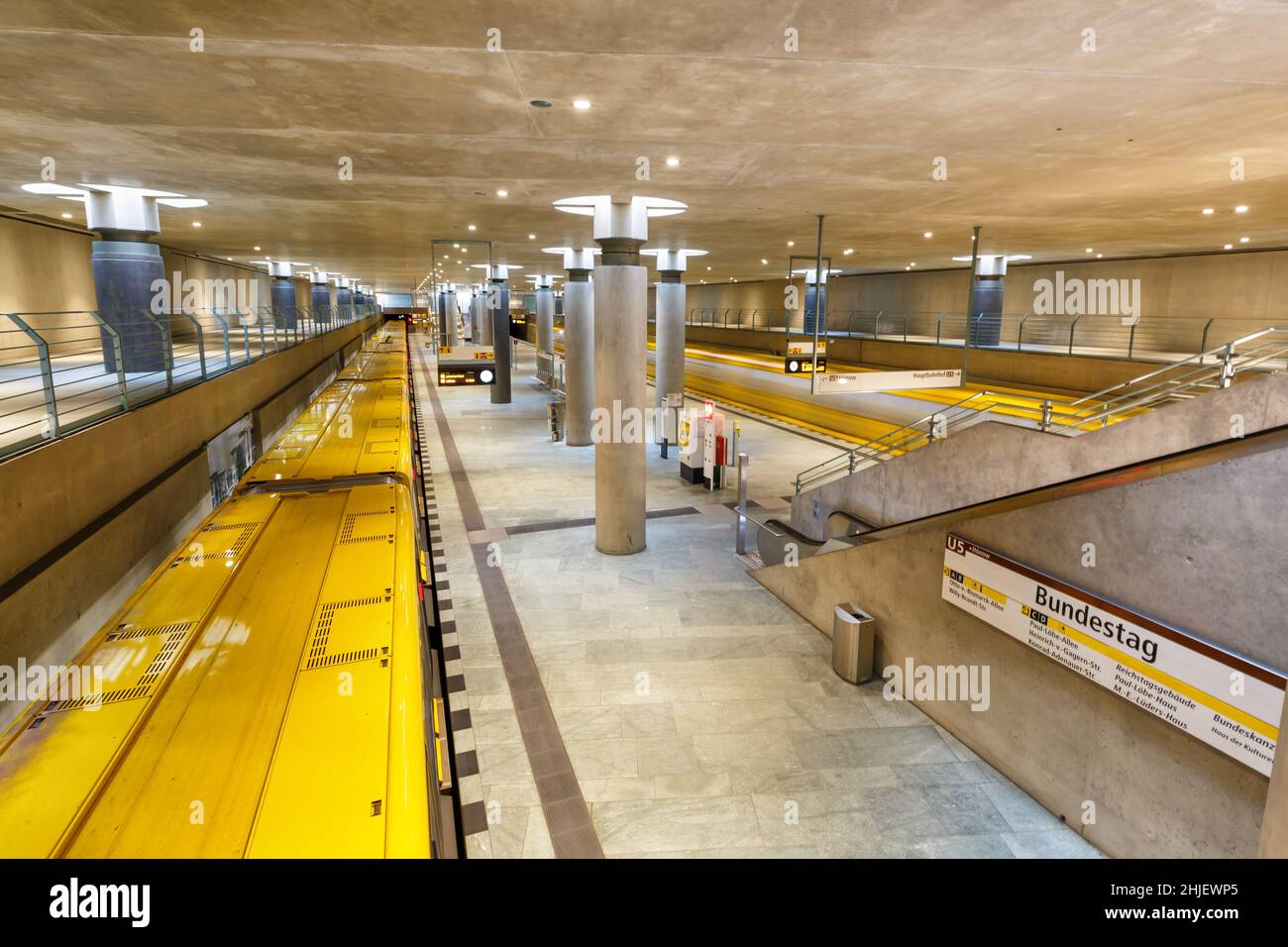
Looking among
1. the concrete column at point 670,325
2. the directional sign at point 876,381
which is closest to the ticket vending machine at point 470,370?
the concrete column at point 670,325

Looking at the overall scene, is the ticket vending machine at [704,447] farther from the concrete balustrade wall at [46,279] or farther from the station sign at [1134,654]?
the concrete balustrade wall at [46,279]

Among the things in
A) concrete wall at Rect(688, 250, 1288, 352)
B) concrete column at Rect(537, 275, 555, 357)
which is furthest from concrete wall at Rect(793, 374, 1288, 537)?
concrete column at Rect(537, 275, 555, 357)

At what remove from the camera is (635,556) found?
34.1 feet

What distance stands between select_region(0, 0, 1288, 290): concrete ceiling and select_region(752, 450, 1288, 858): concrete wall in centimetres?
257

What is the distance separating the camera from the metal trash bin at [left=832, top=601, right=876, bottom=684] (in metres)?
7.00

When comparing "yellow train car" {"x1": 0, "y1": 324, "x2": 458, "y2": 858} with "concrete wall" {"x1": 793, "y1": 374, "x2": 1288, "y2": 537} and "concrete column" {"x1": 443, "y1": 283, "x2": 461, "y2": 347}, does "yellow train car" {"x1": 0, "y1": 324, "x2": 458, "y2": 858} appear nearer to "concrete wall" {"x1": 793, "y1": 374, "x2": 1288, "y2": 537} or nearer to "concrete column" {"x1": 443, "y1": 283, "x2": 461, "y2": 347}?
"concrete wall" {"x1": 793, "y1": 374, "x2": 1288, "y2": 537}

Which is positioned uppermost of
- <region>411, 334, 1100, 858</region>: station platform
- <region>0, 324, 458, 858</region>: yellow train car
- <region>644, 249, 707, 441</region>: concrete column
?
<region>644, 249, 707, 441</region>: concrete column

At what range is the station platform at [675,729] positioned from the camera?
4.98m

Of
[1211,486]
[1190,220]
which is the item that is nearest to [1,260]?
[1211,486]

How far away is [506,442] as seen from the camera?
61.2 ft

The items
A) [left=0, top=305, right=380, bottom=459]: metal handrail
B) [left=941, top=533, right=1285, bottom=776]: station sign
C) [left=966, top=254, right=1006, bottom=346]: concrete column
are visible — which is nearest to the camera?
[left=941, top=533, right=1285, bottom=776]: station sign

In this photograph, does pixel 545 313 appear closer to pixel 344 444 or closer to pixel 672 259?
pixel 672 259

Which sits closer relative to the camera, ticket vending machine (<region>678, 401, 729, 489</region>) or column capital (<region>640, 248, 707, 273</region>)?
ticket vending machine (<region>678, 401, 729, 489</region>)
